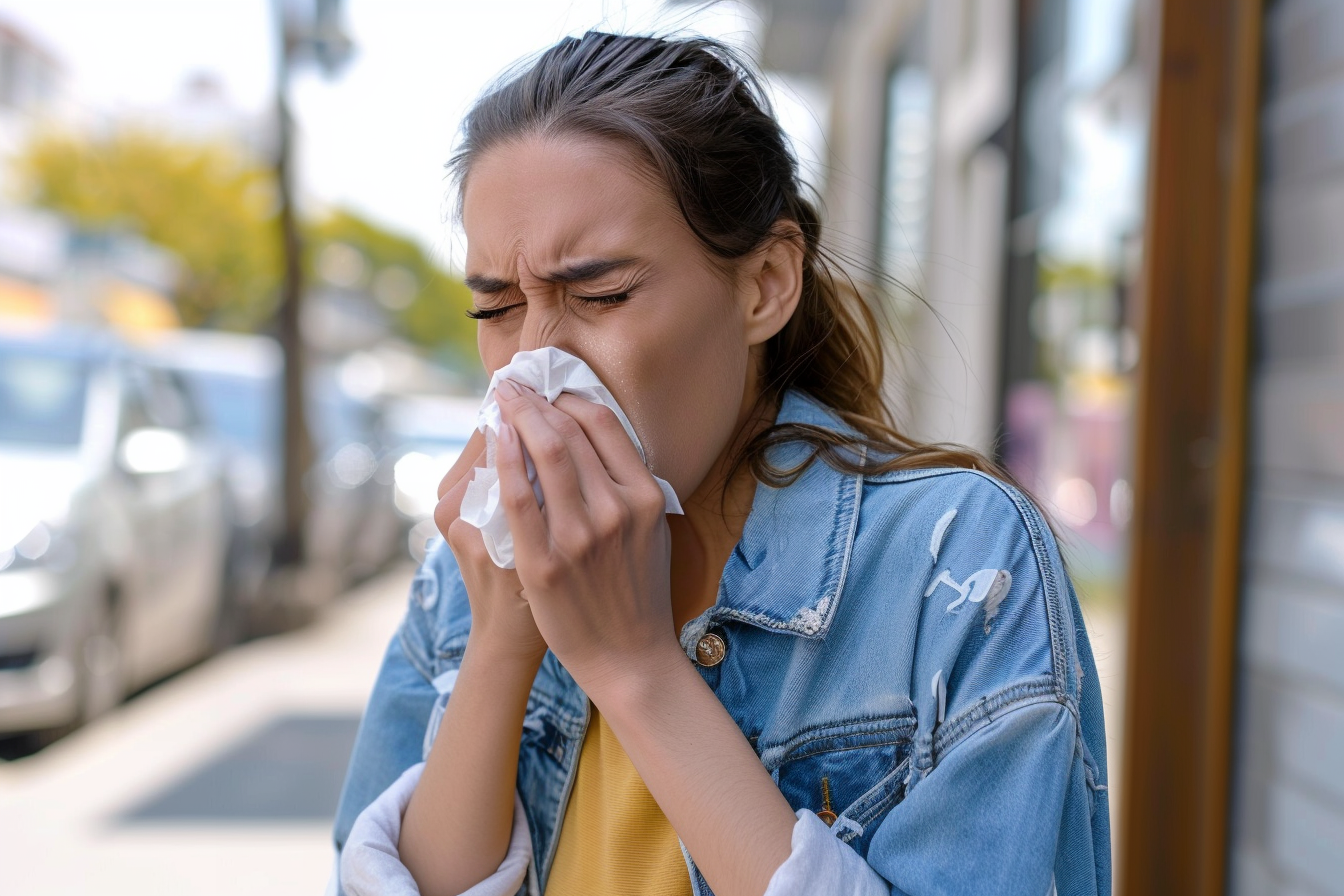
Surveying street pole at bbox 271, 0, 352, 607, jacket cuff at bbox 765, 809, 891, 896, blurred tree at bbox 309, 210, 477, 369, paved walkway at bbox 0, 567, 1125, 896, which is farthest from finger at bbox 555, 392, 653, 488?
blurred tree at bbox 309, 210, 477, 369

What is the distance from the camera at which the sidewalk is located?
3871mm

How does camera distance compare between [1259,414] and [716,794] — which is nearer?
[716,794]

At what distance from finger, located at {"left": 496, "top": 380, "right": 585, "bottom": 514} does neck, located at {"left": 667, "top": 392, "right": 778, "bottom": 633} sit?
258mm

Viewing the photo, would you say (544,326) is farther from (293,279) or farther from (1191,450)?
(293,279)

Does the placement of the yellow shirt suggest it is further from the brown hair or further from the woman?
the brown hair

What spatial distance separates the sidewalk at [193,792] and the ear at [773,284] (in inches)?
120

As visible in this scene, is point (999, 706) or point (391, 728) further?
point (391, 728)

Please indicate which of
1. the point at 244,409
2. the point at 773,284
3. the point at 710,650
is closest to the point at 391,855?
the point at 710,650

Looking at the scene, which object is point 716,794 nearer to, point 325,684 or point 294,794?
point 294,794

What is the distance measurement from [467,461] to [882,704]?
48cm

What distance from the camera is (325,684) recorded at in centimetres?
661

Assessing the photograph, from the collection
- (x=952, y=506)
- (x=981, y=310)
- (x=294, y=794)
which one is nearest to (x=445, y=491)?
(x=952, y=506)

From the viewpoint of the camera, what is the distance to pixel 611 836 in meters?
1.24

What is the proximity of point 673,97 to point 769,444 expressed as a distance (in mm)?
398
